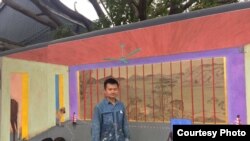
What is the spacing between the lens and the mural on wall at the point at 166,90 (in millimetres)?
3049

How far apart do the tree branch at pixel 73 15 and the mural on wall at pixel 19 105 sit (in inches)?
204

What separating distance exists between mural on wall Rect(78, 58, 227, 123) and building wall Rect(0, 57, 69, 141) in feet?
1.16

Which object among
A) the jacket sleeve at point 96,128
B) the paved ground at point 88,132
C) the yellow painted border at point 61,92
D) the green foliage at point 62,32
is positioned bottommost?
the paved ground at point 88,132

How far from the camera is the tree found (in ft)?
26.1

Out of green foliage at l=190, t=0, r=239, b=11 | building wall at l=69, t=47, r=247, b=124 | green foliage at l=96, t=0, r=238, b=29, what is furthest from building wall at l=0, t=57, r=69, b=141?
green foliage at l=190, t=0, r=239, b=11

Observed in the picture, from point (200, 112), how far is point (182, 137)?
3.30ft

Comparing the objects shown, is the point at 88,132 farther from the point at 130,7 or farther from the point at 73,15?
the point at 73,15

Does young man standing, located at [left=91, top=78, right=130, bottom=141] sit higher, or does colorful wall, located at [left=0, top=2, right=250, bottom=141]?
colorful wall, located at [left=0, top=2, right=250, bottom=141]

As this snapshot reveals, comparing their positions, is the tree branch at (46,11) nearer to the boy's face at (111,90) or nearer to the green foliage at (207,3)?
the green foliage at (207,3)

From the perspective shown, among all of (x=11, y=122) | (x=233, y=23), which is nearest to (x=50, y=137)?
(x=11, y=122)

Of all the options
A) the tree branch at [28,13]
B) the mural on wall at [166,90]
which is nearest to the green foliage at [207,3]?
the tree branch at [28,13]

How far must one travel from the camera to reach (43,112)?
4145 millimetres

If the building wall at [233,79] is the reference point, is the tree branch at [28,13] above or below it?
above

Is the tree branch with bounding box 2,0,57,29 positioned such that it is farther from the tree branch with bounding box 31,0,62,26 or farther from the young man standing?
the young man standing
